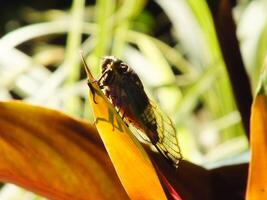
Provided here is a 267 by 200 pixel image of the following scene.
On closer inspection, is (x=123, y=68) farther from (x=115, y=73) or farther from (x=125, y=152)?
(x=125, y=152)

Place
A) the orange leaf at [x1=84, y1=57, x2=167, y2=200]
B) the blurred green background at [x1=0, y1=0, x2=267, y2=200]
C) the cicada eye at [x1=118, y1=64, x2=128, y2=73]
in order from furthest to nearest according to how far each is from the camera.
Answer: the blurred green background at [x1=0, y1=0, x2=267, y2=200], the cicada eye at [x1=118, y1=64, x2=128, y2=73], the orange leaf at [x1=84, y1=57, x2=167, y2=200]

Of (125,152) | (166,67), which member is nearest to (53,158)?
(125,152)

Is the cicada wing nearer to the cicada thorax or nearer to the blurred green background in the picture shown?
the cicada thorax

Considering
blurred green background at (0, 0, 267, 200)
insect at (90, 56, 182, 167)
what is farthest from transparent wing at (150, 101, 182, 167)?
blurred green background at (0, 0, 267, 200)

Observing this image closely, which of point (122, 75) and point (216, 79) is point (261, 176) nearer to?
point (122, 75)

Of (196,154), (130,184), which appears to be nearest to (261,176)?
(130,184)

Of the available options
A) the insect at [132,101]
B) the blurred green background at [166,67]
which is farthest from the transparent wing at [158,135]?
the blurred green background at [166,67]
